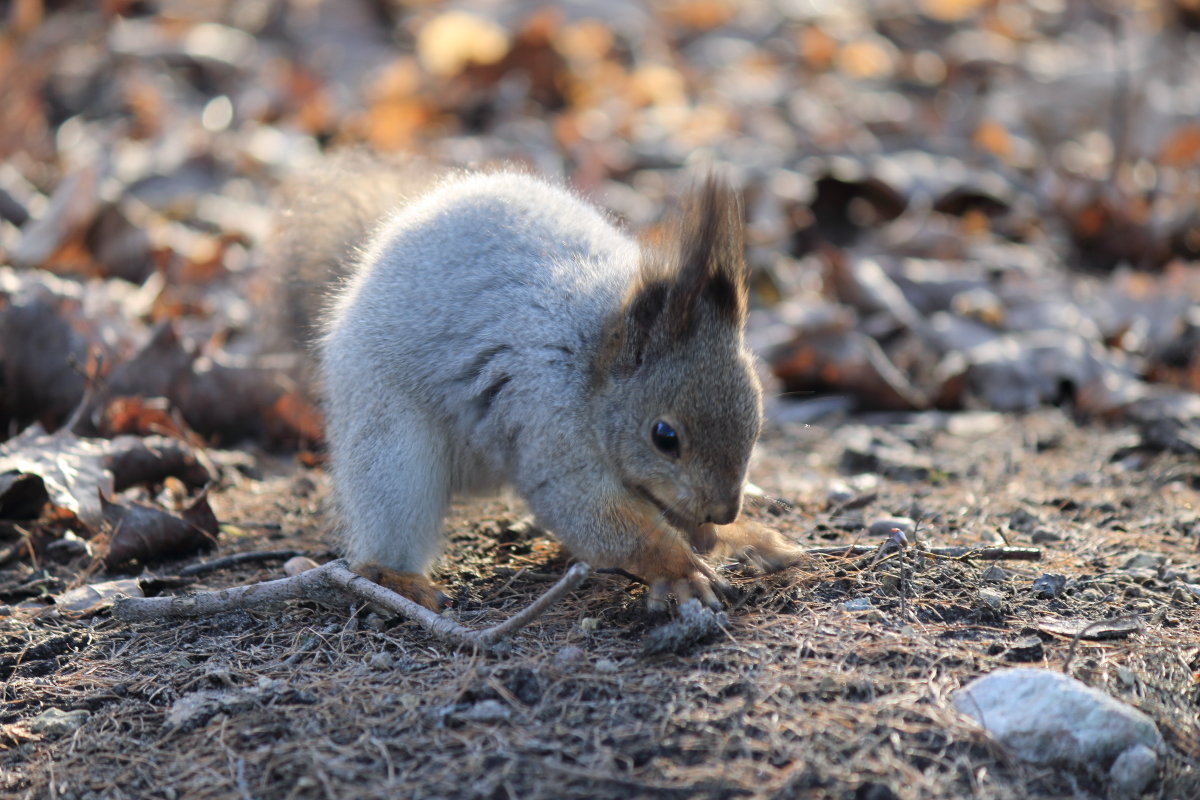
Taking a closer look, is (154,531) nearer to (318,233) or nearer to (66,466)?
(66,466)

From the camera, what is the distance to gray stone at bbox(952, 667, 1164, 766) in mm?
1936

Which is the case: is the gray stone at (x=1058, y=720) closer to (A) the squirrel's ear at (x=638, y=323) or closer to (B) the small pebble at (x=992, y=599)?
(B) the small pebble at (x=992, y=599)

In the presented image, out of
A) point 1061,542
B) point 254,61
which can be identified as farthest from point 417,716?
point 254,61

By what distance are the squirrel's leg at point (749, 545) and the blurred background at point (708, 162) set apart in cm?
86

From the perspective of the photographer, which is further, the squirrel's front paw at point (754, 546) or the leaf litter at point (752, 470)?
the squirrel's front paw at point (754, 546)

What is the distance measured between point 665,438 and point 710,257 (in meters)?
0.42

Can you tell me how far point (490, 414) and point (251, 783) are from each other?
1084mm

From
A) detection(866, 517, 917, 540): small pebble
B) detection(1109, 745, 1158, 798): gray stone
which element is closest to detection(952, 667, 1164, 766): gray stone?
detection(1109, 745, 1158, 798): gray stone

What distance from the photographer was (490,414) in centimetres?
278

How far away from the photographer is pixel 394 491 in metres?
2.79

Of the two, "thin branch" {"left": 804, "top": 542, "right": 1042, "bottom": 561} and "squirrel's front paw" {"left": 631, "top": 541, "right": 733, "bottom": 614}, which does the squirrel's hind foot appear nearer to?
"squirrel's front paw" {"left": 631, "top": 541, "right": 733, "bottom": 614}

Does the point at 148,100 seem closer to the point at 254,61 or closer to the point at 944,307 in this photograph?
the point at 254,61

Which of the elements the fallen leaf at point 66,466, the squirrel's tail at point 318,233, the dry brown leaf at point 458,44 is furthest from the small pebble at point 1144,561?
the dry brown leaf at point 458,44

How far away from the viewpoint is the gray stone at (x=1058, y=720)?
194 cm
